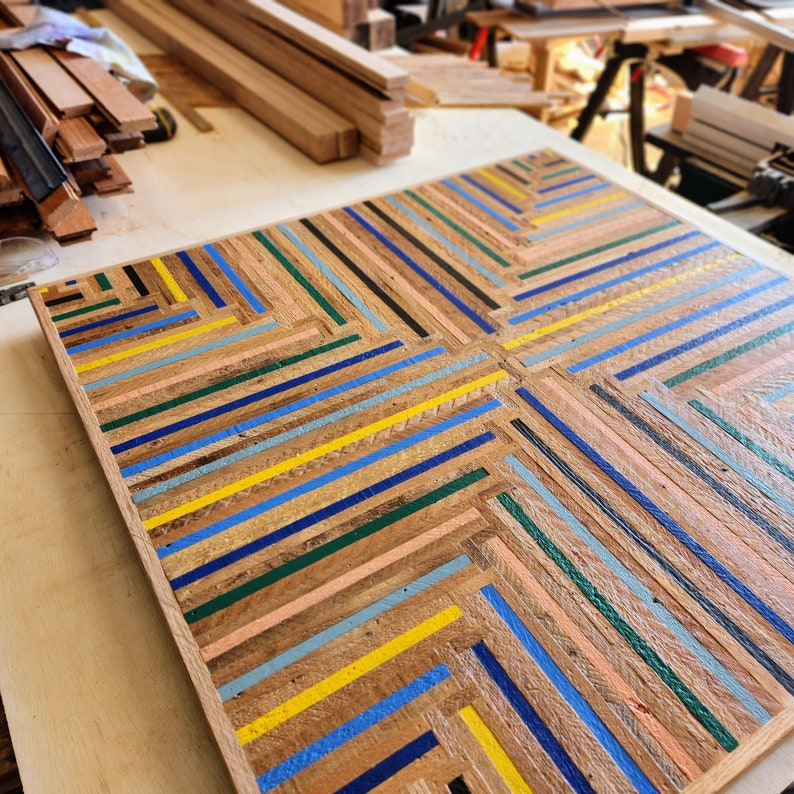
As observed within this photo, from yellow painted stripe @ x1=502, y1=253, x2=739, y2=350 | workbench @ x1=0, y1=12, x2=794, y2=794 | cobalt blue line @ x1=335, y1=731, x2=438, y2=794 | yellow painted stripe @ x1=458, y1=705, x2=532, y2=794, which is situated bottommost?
workbench @ x1=0, y1=12, x2=794, y2=794

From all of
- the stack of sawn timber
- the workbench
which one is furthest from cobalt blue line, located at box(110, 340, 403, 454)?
the stack of sawn timber

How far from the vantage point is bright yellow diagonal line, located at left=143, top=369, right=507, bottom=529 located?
1.31 m

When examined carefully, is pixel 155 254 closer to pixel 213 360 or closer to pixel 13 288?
pixel 13 288

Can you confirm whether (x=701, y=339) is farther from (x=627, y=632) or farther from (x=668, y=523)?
(x=627, y=632)

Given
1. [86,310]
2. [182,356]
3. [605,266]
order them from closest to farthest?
[182,356], [86,310], [605,266]

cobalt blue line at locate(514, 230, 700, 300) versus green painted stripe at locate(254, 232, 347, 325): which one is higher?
cobalt blue line at locate(514, 230, 700, 300)

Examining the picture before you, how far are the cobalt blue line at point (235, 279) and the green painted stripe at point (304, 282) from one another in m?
0.13

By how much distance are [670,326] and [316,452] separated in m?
1.00

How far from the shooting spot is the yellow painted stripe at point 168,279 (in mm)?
1803

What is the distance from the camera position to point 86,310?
1734 millimetres

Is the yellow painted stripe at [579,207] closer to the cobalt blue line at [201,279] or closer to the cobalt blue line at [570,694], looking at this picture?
the cobalt blue line at [201,279]

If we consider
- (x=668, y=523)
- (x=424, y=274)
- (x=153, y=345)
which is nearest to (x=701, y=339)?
(x=668, y=523)

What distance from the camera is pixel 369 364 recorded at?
5.37ft

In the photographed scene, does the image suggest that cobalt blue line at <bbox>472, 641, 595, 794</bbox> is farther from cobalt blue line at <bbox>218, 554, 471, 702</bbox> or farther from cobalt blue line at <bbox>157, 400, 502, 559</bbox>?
cobalt blue line at <bbox>157, 400, 502, 559</bbox>
